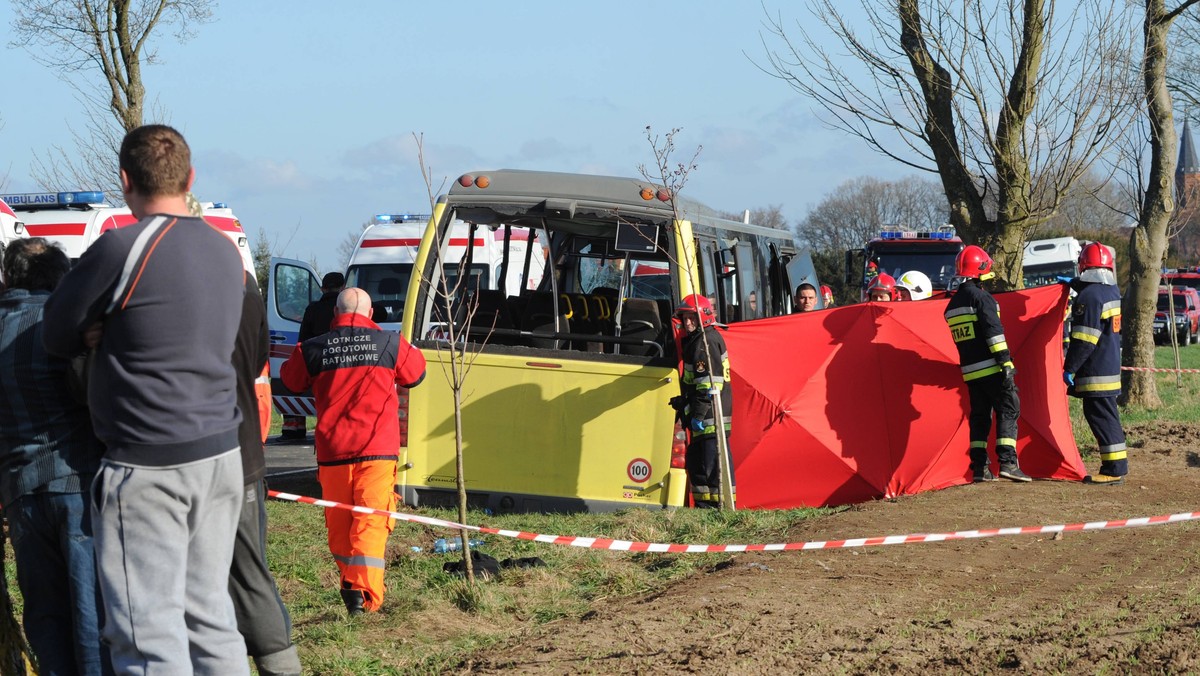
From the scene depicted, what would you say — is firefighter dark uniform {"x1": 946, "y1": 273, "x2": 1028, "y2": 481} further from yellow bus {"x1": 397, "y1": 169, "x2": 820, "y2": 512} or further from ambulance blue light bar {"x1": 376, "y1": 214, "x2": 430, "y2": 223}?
ambulance blue light bar {"x1": 376, "y1": 214, "x2": 430, "y2": 223}

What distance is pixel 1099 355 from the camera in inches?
388

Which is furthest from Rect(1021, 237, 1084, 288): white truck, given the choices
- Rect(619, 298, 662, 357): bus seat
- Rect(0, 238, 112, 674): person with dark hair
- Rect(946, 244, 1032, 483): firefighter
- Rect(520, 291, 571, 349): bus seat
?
Rect(0, 238, 112, 674): person with dark hair

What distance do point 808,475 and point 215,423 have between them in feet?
21.6

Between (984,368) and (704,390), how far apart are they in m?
2.12

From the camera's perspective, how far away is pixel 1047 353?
9844 millimetres

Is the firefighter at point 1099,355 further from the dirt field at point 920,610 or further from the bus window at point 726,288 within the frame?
the bus window at point 726,288

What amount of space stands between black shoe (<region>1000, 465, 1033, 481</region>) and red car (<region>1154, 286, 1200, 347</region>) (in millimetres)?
32930

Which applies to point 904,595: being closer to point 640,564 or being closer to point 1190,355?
point 640,564

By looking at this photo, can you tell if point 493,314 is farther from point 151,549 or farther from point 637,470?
point 151,549

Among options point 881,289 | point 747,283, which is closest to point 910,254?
point 747,283

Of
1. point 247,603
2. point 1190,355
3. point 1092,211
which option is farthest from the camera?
point 1092,211

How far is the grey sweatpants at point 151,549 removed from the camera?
3.51 metres

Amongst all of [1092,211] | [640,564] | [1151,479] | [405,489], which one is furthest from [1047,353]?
[1092,211]

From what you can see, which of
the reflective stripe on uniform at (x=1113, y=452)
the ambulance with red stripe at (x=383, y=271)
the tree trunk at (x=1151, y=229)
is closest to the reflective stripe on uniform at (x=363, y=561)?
the reflective stripe on uniform at (x=1113, y=452)
